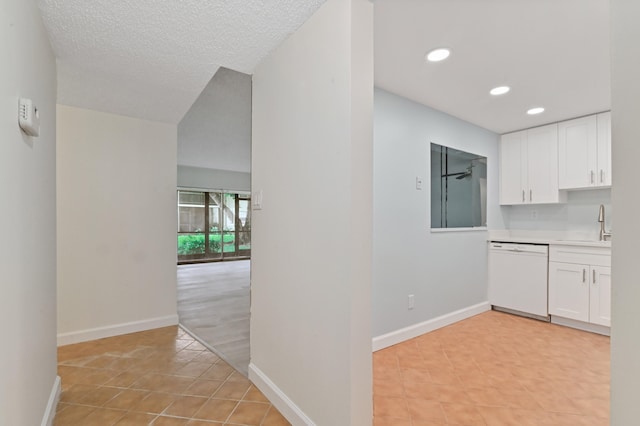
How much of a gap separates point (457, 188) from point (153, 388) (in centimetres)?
355

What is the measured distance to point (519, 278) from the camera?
3.80 meters

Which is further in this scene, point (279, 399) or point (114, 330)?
point (114, 330)

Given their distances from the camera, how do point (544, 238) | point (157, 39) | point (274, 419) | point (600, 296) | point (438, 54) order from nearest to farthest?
point (274, 419) → point (157, 39) → point (438, 54) → point (600, 296) → point (544, 238)

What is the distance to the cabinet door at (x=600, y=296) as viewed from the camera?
10.2ft

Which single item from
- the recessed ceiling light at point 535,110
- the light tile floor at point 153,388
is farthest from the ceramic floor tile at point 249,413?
the recessed ceiling light at point 535,110

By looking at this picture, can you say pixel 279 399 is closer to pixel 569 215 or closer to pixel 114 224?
pixel 114 224

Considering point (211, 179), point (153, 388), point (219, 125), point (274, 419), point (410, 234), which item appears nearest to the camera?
point (274, 419)

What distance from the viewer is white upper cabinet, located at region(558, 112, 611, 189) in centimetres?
341

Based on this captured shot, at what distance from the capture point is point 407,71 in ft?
8.28

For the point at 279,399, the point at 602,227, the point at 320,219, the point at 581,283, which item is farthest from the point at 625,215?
the point at 602,227

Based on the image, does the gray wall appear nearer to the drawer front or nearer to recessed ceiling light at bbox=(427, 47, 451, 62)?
recessed ceiling light at bbox=(427, 47, 451, 62)

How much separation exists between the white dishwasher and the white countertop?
0.21 ft

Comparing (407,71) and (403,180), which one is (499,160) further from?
(407,71)

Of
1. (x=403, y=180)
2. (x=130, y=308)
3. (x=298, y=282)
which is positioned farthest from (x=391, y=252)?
(x=130, y=308)
